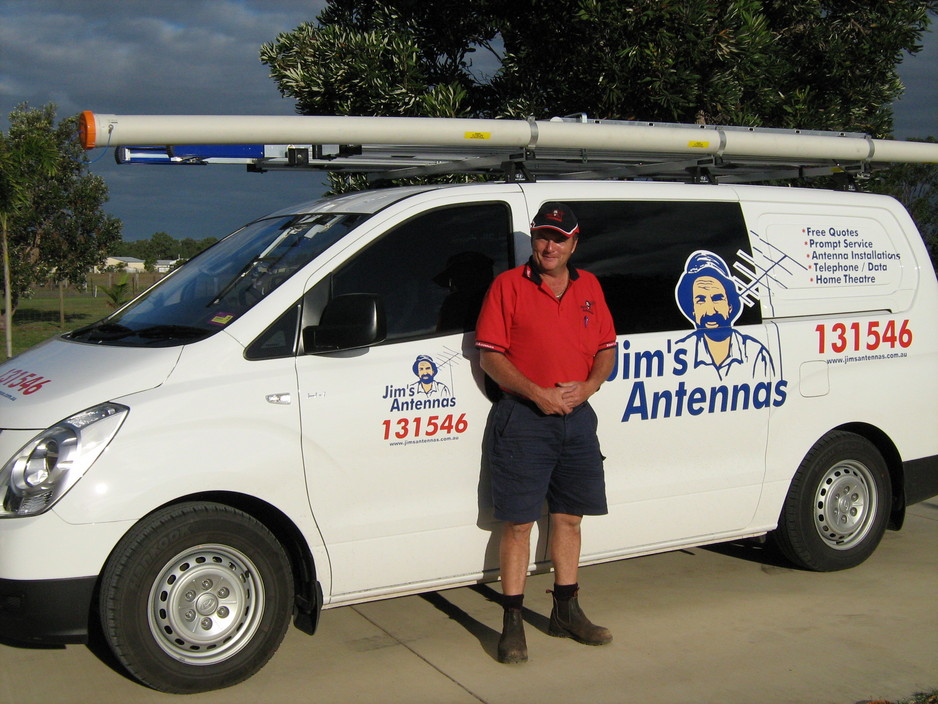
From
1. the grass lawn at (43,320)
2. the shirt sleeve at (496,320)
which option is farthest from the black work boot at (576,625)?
the grass lawn at (43,320)

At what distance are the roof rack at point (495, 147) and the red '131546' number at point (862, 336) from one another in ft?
3.35

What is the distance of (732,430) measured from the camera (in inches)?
204

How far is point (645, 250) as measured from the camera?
199 inches

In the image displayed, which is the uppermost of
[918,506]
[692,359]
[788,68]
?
[788,68]

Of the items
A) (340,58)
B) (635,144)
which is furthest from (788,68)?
(635,144)

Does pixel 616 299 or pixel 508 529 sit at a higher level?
pixel 616 299

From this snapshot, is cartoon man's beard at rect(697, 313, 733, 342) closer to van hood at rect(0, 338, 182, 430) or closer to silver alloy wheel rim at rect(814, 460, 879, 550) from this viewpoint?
silver alloy wheel rim at rect(814, 460, 879, 550)

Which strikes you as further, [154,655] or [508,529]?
[508,529]

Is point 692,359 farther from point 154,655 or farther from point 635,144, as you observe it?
point 154,655

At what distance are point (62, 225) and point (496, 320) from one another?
25.4 meters

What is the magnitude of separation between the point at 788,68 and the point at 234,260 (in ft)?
23.8

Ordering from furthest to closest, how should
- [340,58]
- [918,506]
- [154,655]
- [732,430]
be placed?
[340,58] < [918,506] < [732,430] < [154,655]

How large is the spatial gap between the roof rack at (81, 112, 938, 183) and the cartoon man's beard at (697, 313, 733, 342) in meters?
0.93

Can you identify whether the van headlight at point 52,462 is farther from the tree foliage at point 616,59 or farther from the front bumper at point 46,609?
the tree foliage at point 616,59
